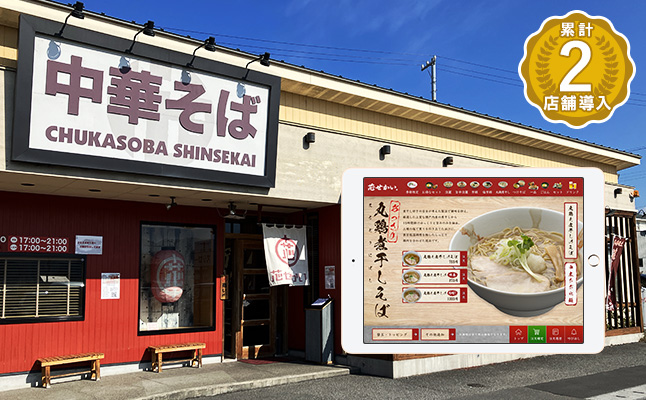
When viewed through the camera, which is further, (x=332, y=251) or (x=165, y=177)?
(x=332, y=251)

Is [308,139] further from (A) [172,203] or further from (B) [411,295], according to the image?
(B) [411,295]

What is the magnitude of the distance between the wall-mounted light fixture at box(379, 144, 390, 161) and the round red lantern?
5077 millimetres

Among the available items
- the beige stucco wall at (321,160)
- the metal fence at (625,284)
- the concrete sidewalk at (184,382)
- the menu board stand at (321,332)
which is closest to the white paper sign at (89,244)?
the concrete sidewalk at (184,382)

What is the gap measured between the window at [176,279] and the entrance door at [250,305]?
33.3 inches

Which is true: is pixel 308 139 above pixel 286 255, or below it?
above

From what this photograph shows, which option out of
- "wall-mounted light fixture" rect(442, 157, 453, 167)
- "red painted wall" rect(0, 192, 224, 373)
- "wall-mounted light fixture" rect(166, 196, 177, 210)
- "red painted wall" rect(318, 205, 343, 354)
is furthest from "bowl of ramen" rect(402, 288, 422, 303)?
"wall-mounted light fixture" rect(442, 157, 453, 167)

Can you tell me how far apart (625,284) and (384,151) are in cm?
998

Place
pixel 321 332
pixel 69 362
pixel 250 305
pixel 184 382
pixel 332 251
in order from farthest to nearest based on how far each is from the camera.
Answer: pixel 250 305 → pixel 332 251 → pixel 321 332 → pixel 184 382 → pixel 69 362

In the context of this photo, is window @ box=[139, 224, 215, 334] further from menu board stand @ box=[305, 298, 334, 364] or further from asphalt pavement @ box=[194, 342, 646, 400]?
asphalt pavement @ box=[194, 342, 646, 400]

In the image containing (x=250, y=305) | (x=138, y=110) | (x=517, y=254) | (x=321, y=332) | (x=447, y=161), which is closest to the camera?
(x=517, y=254)

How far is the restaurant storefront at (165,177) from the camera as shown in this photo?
8.71m

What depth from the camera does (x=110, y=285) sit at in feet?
36.7

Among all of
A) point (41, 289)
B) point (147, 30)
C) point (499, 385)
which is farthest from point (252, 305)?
point (147, 30)

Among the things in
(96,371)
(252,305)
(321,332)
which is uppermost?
(252,305)
